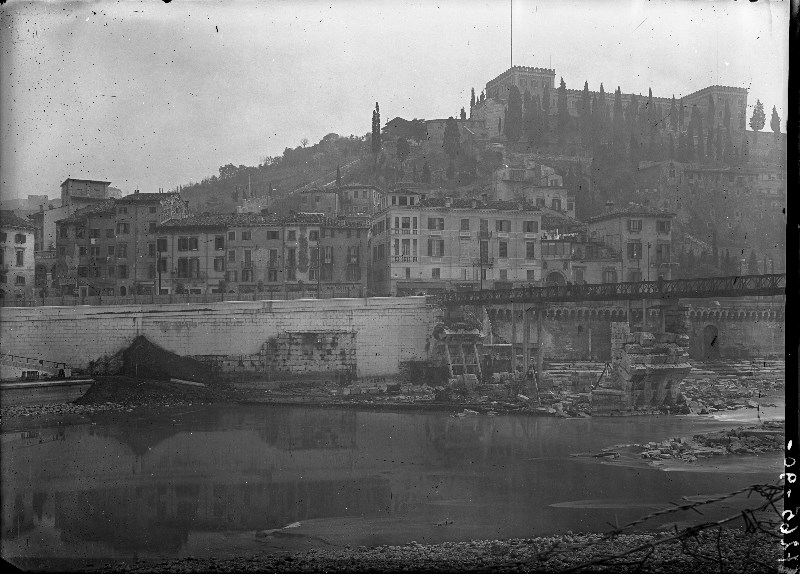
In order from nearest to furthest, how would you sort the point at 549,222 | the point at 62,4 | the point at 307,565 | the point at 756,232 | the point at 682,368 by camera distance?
the point at 307,565 → the point at 62,4 → the point at 756,232 → the point at 682,368 → the point at 549,222

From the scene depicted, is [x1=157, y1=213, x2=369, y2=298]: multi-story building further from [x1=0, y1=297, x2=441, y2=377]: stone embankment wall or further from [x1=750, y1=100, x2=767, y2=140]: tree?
[x1=750, y1=100, x2=767, y2=140]: tree

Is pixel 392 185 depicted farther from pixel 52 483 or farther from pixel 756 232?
pixel 52 483

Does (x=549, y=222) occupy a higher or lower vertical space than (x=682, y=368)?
higher

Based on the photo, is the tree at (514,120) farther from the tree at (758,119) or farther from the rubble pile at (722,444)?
the rubble pile at (722,444)

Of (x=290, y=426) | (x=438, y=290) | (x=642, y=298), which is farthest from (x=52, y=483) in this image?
(x=642, y=298)

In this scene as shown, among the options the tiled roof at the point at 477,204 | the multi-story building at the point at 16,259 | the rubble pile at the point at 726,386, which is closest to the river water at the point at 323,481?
the rubble pile at the point at 726,386

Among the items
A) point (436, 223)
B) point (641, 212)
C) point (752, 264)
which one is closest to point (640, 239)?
point (641, 212)
